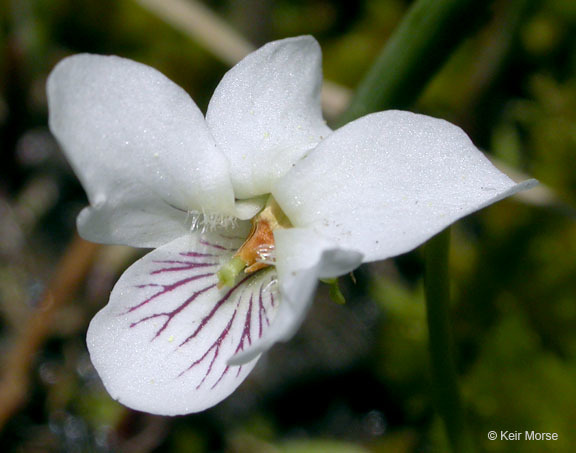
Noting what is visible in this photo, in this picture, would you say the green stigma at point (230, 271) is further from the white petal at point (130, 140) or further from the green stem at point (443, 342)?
the green stem at point (443, 342)

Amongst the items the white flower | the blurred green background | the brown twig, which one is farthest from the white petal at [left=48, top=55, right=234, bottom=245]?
the brown twig

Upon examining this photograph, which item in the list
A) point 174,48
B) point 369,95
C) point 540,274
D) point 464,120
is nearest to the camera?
point 369,95

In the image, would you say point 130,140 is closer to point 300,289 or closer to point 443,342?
point 300,289

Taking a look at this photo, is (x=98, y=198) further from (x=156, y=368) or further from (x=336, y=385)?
(x=336, y=385)

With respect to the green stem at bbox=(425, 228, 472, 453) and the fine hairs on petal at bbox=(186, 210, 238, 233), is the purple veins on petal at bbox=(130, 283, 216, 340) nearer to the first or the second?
the fine hairs on petal at bbox=(186, 210, 238, 233)

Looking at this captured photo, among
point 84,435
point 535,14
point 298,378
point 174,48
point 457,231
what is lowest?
point 84,435

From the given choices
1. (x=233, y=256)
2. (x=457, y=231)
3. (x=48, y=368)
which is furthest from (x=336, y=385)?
(x=233, y=256)

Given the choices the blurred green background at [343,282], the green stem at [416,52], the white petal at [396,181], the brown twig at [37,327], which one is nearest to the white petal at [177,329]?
the white petal at [396,181]
